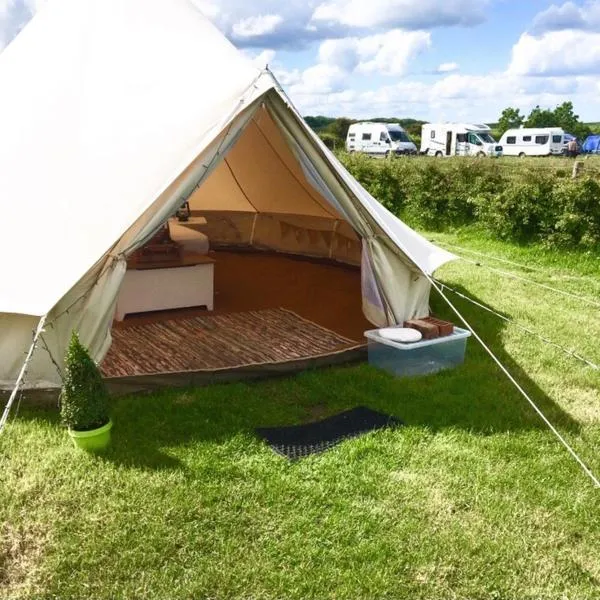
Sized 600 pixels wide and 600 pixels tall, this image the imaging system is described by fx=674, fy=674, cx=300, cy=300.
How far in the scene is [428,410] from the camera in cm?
385

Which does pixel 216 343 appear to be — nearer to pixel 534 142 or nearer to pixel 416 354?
pixel 416 354

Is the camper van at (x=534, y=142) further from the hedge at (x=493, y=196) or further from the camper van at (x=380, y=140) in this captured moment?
the hedge at (x=493, y=196)

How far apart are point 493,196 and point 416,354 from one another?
5.24m

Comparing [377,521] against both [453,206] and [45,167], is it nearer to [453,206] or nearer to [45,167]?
[45,167]

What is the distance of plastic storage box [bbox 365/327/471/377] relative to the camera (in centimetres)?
428

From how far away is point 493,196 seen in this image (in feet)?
29.3

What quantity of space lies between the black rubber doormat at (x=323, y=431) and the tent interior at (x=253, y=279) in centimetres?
86

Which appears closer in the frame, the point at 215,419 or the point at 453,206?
the point at 215,419

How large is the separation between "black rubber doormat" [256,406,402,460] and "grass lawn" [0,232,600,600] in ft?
0.26

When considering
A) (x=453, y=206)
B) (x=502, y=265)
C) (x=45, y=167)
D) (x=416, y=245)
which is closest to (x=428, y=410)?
(x=416, y=245)

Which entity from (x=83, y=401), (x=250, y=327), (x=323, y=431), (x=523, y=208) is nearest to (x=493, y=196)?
(x=523, y=208)

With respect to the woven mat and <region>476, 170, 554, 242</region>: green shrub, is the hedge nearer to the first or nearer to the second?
<region>476, 170, 554, 242</region>: green shrub

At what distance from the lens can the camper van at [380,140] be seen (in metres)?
23.2

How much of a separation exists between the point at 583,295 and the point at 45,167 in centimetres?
506
